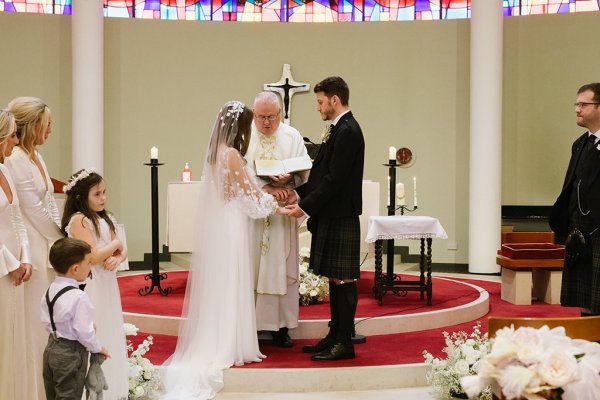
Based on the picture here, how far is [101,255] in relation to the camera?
4.12 metres

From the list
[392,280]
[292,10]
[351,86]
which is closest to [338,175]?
[392,280]

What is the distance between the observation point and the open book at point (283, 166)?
17.5 feet

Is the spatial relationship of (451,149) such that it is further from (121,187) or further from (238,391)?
(238,391)

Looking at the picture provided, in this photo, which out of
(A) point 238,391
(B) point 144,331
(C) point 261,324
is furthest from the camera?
(B) point 144,331

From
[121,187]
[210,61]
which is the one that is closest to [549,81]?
[210,61]

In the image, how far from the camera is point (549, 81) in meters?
11.3

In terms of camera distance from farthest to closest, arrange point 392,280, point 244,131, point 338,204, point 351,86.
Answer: point 351,86 → point 392,280 → point 244,131 → point 338,204

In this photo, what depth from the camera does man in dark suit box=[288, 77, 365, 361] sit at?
5.10m

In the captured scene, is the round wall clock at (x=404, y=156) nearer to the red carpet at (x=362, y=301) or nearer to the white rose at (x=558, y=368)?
the red carpet at (x=362, y=301)

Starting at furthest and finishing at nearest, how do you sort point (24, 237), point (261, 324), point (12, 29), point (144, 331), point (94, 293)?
1. point (12, 29)
2. point (144, 331)
3. point (261, 324)
4. point (94, 293)
5. point (24, 237)

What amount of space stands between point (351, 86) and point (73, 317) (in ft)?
28.4

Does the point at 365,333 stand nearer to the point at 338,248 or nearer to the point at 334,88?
the point at 338,248

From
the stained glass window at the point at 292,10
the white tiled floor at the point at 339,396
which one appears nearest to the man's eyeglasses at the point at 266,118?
the white tiled floor at the point at 339,396

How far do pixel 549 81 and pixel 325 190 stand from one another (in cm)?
732
